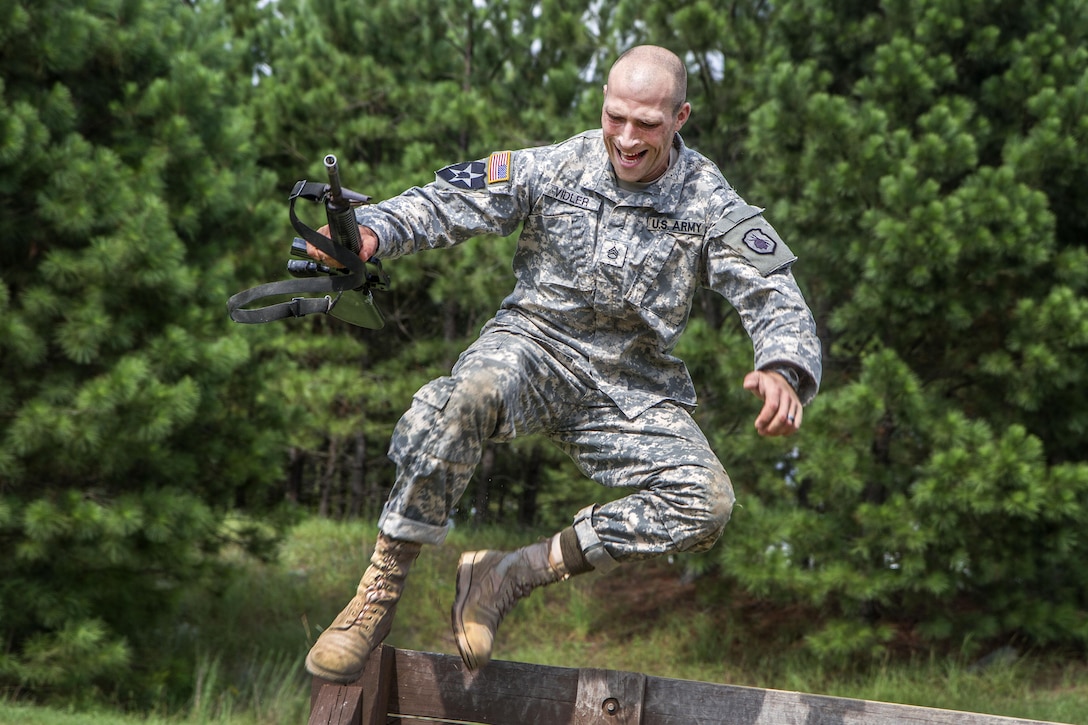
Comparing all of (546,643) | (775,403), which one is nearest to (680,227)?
(775,403)

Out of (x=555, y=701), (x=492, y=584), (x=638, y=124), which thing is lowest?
(x=555, y=701)

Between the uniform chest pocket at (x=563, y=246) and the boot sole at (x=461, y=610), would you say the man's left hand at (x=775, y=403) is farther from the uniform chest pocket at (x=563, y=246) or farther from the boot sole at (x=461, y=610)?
the boot sole at (x=461, y=610)

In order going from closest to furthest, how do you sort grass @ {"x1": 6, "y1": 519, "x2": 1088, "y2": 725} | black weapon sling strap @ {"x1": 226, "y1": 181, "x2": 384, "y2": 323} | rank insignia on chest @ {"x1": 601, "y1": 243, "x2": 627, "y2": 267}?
1. black weapon sling strap @ {"x1": 226, "y1": 181, "x2": 384, "y2": 323}
2. rank insignia on chest @ {"x1": 601, "y1": 243, "x2": 627, "y2": 267}
3. grass @ {"x1": 6, "y1": 519, "x2": 1088, "y2": 725}

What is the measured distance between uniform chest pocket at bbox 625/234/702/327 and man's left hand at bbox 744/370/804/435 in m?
0.52

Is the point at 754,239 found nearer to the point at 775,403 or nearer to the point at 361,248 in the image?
the point at 775,403

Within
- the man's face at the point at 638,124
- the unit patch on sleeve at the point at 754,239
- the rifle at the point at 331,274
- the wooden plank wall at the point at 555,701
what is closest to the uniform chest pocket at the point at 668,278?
the unit patch on sleeve at the point at 754,239

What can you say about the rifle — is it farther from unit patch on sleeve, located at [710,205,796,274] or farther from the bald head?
unit patch on sleeve, located at [710,205,796,274]

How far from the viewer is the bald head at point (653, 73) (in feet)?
11.2

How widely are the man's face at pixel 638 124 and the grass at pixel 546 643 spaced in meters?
4.79

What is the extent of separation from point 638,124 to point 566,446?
1.05 m

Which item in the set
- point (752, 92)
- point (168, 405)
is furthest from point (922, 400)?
point (168, 405)

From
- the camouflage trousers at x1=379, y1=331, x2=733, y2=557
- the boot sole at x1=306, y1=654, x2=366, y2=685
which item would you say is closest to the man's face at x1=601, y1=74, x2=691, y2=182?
the camouflage trousers at x1=379, y1=331, x2=733, y2=557

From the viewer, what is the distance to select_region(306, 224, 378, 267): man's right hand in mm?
3207

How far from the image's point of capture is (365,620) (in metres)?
3.34
